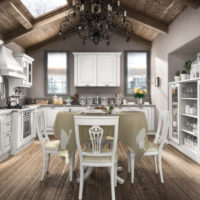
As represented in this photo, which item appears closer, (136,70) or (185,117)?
(185,117)

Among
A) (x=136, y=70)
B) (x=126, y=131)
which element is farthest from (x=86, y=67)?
(x=126, y=131)

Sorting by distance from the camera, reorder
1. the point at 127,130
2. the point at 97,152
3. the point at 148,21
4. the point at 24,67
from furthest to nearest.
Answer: the point at 24,67
the point at 148,21
the point at 127,130
the point at 97,152

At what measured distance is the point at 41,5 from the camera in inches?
201

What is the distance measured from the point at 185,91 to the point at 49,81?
4.36 meters

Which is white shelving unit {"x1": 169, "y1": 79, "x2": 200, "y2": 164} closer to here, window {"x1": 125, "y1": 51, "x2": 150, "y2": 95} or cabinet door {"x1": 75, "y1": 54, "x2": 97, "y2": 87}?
window {"x1": 125, "y1": 51, "x2": 150, "y2": 95}

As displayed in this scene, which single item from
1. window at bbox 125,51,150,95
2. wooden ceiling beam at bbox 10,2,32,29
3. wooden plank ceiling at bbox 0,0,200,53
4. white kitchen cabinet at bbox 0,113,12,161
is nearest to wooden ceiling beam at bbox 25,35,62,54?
wooden plank ceiling at bbox 0,0,200,53

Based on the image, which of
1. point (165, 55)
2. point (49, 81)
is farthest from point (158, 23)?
point (49, 81)

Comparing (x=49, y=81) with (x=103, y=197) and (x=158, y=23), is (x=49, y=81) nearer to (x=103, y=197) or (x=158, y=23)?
A: (x=158, y=23)

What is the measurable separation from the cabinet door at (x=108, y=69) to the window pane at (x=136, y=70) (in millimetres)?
699

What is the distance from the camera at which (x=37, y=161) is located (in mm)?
3854

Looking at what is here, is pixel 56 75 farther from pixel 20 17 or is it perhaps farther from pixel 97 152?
pixel 97 152

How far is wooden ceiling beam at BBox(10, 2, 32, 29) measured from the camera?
177 inches

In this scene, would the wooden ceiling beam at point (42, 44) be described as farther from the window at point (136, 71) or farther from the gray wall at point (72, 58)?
the window at point (136, 71)

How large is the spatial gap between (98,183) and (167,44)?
3.96 meters
